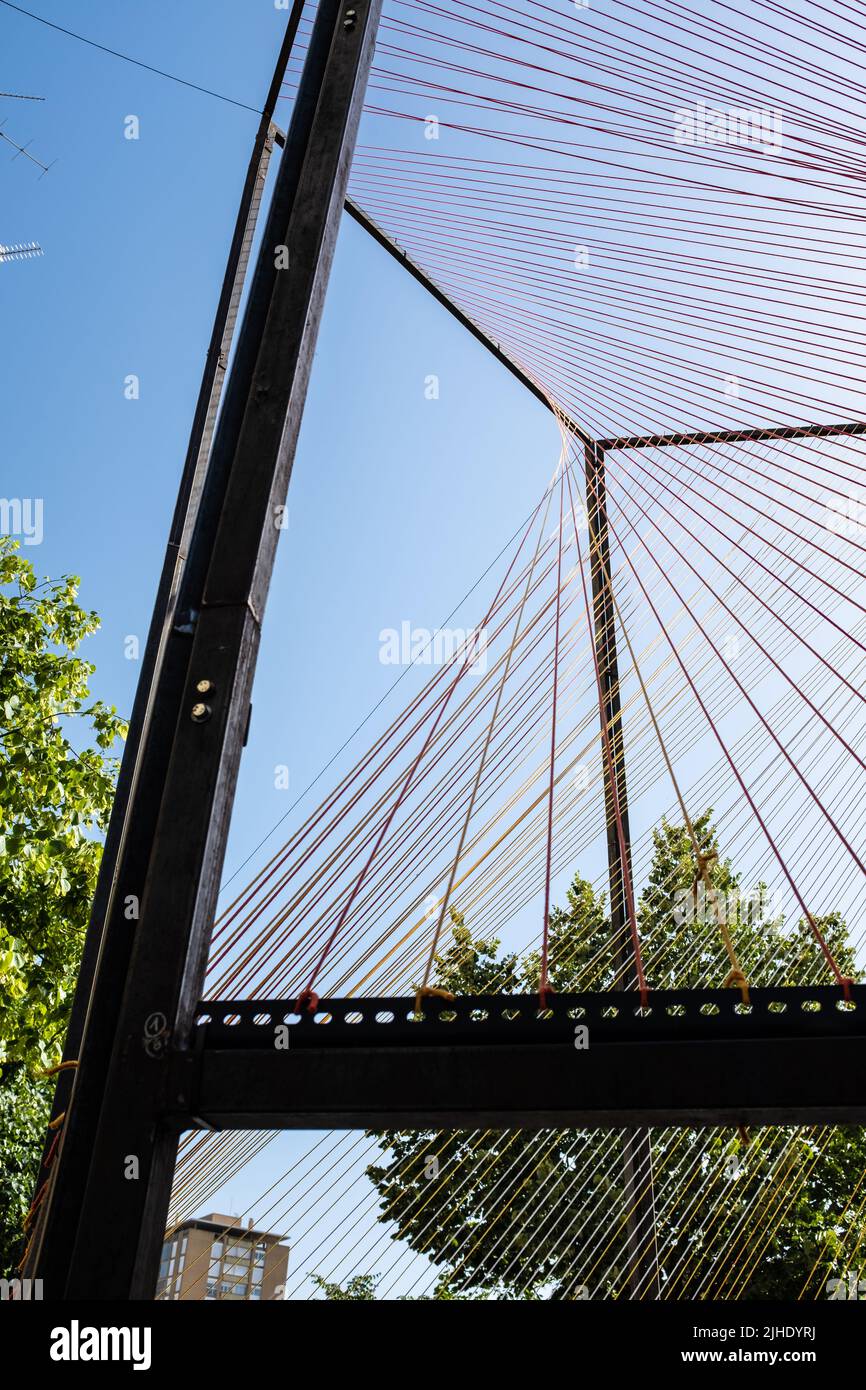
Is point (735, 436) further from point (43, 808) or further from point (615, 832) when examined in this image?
point (43, 808)

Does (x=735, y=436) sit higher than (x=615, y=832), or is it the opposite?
(x=735, y=436)

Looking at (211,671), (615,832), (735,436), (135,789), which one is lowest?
(135,789)

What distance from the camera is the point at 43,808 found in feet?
25.9

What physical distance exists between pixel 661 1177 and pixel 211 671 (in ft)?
21.8

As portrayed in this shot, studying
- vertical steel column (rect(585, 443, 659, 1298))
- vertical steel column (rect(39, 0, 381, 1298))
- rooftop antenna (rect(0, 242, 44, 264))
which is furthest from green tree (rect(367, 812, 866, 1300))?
rooftop antenna (rect(0, 242, 44, 264))

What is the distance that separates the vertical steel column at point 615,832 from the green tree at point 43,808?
11.5 feet

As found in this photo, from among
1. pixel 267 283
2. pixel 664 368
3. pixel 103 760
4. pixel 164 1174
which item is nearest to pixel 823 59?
pixel 664 368

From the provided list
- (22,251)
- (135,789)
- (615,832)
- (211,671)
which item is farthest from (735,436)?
(22,251)

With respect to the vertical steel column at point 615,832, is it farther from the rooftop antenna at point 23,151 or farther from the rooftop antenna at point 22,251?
the rooftop antenna at point 22,251

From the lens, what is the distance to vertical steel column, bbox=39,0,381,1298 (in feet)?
5.10

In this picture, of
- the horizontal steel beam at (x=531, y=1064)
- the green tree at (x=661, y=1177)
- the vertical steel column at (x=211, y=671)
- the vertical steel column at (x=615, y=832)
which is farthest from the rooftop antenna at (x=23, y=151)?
the horizontal steel beam at (x=531, y=1064)

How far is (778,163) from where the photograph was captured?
148 inches

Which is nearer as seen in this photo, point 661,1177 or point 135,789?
point 135,789

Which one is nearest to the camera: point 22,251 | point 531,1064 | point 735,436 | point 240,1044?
point 531,1064
